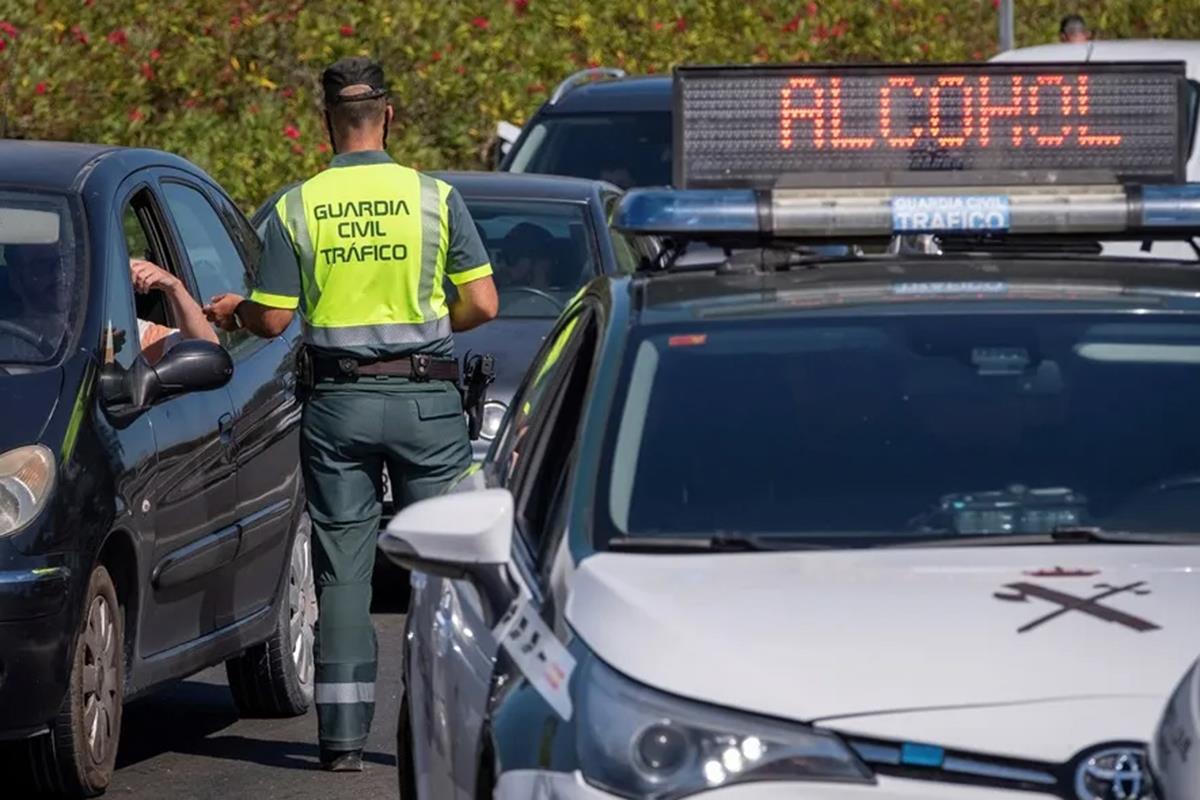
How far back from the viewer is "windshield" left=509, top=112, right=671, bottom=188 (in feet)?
55.1

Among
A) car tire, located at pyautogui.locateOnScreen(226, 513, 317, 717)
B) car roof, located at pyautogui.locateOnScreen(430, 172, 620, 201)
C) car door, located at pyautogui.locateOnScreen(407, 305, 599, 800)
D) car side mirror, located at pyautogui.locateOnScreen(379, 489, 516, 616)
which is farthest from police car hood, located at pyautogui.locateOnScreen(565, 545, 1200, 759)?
car roof, located at pyautogui.locateOnScreen(430, 172, 620, 201)

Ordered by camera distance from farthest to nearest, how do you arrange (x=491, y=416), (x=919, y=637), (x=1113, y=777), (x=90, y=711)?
(x=491, y=416), (x=90, y=711), (x=919, y=637), (x=1113, y=777)

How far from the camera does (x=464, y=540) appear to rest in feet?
15.8

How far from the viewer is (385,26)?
71.3ft

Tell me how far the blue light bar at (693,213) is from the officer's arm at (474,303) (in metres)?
1.98

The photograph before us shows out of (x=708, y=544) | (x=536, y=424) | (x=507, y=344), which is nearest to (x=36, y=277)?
(x=536, y=424)

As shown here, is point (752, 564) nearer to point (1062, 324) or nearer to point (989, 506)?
point (989, 506)

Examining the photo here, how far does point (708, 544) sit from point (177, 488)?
3.25 m

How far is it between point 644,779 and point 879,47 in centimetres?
2155

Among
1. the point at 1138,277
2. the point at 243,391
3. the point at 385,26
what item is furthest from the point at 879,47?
the point at 1138,277

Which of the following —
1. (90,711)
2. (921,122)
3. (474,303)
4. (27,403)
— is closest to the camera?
(921,122)

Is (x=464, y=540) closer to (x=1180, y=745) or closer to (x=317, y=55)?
(x=1180, y=745)

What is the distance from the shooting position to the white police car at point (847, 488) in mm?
4215

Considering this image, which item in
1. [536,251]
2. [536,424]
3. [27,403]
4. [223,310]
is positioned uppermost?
[536,424]
